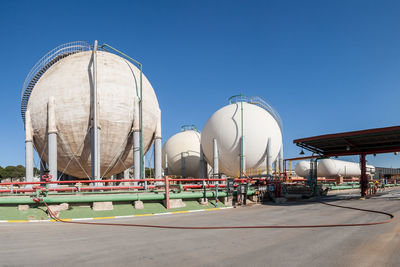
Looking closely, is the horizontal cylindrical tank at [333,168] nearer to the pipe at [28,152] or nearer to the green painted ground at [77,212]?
the pipe at [28,152]

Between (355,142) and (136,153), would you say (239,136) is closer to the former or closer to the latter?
(355,142)

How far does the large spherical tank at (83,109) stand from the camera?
19.0 metres

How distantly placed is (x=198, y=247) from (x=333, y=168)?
61.2 m

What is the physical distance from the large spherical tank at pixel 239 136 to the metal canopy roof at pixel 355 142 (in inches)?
186

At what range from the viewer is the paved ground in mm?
5023

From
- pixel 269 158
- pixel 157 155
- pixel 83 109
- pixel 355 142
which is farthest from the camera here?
pixel 269 158

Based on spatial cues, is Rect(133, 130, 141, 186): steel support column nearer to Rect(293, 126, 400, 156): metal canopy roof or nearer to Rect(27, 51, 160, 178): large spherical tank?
Rect(27, 51, 160, 178): large spherical tank

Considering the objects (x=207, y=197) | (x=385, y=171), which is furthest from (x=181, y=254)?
(x=385, y=171)

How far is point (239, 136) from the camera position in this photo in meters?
28.0

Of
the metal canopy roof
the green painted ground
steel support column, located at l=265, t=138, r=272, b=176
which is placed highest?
the metal canopy roof

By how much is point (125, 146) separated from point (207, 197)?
8.77 meters

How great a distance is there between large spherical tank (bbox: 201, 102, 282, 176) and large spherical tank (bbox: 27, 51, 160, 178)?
384 inches

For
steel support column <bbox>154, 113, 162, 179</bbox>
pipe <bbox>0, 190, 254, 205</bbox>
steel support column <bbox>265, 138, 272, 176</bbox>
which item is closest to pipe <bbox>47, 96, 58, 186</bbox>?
steel support column <bbox>154, 113, 162, 179</bbox>

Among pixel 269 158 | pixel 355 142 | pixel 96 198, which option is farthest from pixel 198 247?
pixel 269 158
